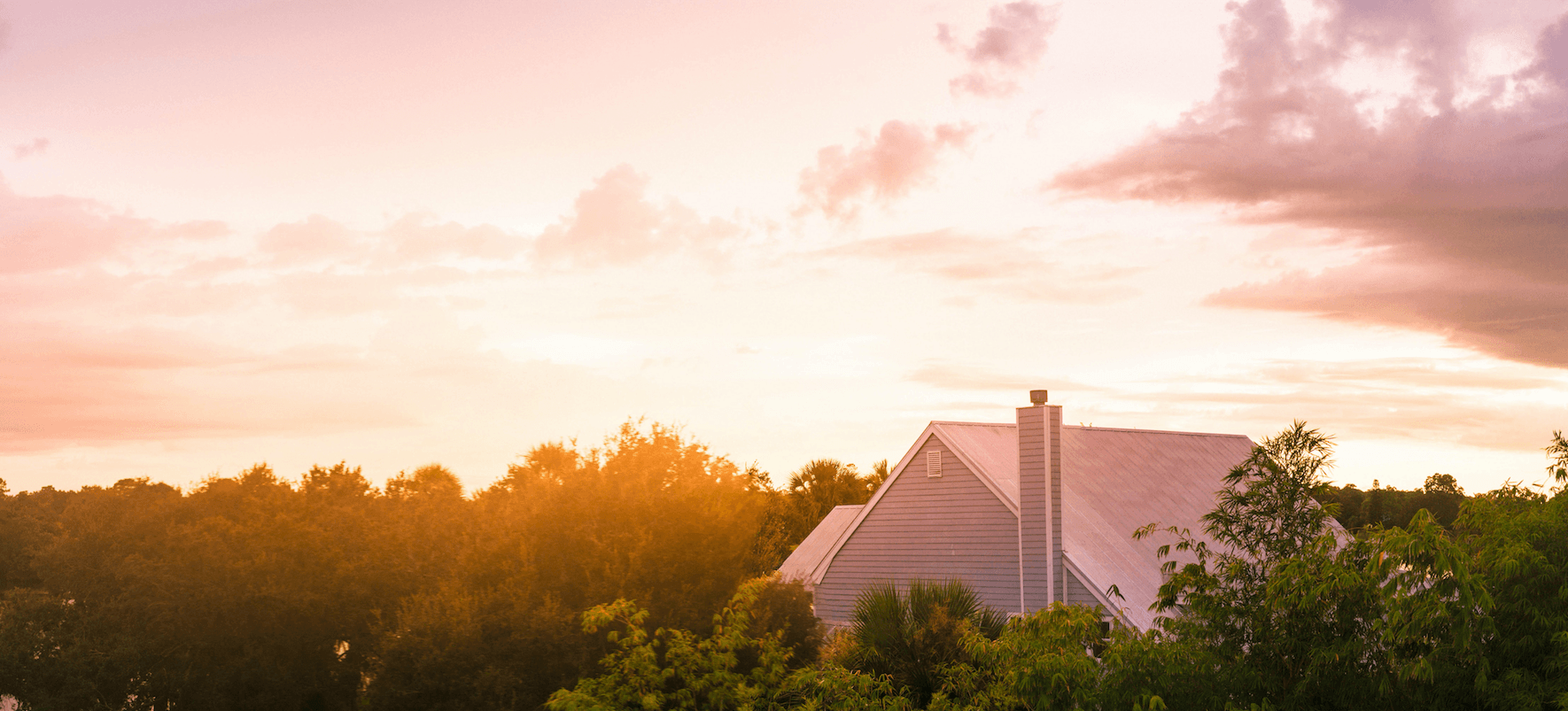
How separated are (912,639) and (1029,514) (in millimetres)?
10801

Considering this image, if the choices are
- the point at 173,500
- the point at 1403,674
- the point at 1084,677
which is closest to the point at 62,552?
the point at 173,500

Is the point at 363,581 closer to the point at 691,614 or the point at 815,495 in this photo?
the point at 691,614

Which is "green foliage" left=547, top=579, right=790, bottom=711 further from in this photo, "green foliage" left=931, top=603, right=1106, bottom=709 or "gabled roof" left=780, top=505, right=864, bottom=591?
"gabled roof" left=780, top=505, right=864, bottom=591

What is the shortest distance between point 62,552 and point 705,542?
68.8 ft

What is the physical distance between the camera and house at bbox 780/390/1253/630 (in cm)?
2542

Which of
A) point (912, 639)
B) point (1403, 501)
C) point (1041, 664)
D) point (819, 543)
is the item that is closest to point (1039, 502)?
point (912, 639)

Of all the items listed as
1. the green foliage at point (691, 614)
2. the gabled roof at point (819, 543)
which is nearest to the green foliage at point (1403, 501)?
the gabled roof at point (819, 543)

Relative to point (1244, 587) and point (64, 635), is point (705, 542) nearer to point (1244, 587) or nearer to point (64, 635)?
point (1244, 587)

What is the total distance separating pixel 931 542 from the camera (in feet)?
95.5

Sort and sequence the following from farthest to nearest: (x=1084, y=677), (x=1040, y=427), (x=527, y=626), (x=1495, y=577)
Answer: (x=1040, y=427), (x=527, y=626), (x=1084, y=677), (x=1495, y=577)

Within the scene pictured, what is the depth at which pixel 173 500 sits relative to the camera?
29906 mm

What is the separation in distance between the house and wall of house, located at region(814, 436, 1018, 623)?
0.09 feet

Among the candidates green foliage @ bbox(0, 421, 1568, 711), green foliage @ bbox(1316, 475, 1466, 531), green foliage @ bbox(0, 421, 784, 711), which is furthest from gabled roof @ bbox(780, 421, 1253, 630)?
green foliage @ bbox(1316, 475, 1466, 531)

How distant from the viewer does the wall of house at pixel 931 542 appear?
27328 mm
